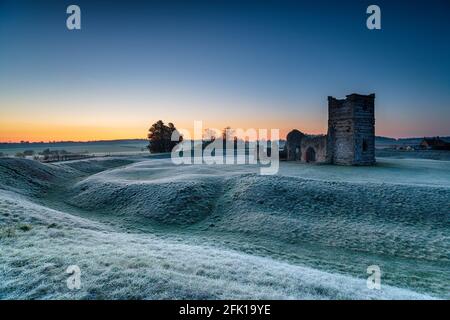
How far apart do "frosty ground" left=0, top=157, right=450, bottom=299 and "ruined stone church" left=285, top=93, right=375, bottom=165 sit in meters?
7.80

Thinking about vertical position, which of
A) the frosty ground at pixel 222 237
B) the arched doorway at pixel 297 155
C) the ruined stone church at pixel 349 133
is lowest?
the frosty ground at pixel 222 237

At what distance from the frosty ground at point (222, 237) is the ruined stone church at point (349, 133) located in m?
7.80

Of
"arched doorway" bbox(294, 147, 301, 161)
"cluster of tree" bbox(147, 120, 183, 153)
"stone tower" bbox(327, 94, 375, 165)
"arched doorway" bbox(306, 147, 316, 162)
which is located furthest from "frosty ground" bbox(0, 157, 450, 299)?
"cluster of tree" bbox(147, 120, 183, 153)

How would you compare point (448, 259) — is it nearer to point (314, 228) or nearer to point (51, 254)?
point (314, 228)

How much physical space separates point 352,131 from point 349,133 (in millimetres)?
518

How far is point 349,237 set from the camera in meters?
16.3

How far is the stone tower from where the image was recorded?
A: 129 ft

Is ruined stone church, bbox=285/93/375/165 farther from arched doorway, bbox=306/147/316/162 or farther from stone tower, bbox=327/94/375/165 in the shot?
arched doorway, bbox=306/147/316/162

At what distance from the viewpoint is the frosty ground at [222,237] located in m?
7.45

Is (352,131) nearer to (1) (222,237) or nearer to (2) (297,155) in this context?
(2) (297,155)

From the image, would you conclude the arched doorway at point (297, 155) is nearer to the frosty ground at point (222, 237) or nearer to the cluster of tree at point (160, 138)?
the frosty ground at point (222, 237)

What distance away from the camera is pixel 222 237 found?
17062mm

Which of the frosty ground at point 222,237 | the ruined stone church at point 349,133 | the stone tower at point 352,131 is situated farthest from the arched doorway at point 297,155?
the frosty ground at point 222,237
